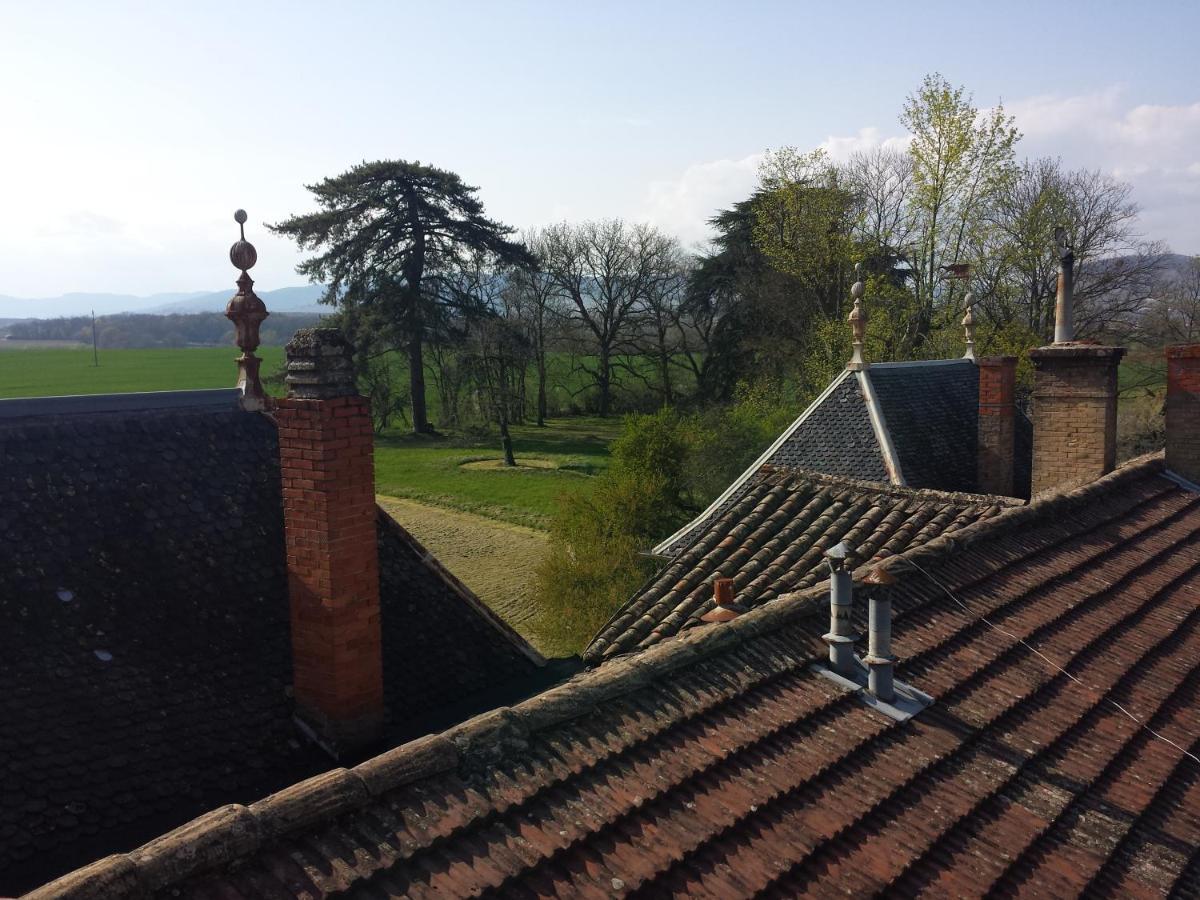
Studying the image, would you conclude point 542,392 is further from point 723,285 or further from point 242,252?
point 242,252

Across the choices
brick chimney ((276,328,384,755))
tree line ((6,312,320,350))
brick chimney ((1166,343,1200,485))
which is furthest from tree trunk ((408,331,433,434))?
tree line ((6,312,320,350))

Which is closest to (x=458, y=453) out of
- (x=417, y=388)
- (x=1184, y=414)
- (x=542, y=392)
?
(x=417, y=388)

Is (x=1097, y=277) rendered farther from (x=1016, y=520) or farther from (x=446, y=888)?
(x=446, y=888)

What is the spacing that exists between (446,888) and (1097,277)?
108ft

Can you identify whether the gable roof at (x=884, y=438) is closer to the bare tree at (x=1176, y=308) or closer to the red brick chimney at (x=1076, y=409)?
the red brick chimney at (x=1076, y=409)

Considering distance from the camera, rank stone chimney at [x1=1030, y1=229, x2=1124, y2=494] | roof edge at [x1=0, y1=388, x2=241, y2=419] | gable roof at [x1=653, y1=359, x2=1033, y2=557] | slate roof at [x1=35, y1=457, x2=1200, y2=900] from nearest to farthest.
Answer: slate roof at [x1=35, y1=457, x2=1200, y2=900]
roof edge at [x1=0, y1=388, x2=241, y2=419]
stone chimney at [x1=1030, y1=229, x2=1124, y2=494]
gable roof at [x1=653, y1=359, x2=1033, y2=557]

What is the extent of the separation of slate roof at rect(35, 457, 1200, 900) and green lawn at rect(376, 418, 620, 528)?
21976 millimetres

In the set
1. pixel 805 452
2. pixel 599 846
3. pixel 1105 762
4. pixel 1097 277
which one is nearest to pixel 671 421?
pixel 805 452

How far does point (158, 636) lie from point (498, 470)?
33.0 m

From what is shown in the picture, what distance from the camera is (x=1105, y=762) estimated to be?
→ 5.29 meters

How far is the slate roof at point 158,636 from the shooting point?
18.0 feet

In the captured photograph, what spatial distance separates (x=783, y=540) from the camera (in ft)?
32.8

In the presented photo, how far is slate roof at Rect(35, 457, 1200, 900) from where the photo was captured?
11.5ft

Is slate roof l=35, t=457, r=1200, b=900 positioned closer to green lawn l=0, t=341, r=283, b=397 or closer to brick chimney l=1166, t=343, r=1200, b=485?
brick chimney l=1166, t=343, r=1200, b=485
